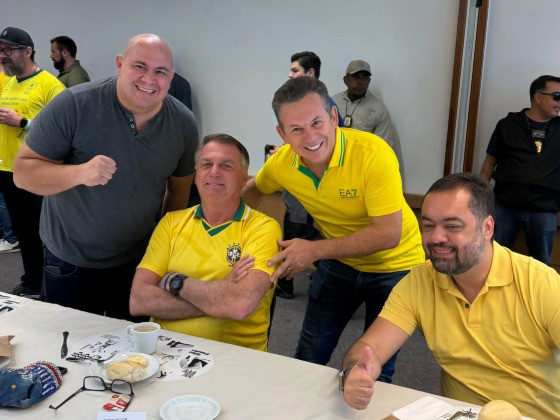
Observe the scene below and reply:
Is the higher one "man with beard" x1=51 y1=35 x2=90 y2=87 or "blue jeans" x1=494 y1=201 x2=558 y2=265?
"man with beard" x1=51 y1=35 x2=90 y2=87

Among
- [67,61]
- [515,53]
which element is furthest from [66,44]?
[515,53]

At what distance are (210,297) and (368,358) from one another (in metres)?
0.64

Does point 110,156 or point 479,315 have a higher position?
point 110,156

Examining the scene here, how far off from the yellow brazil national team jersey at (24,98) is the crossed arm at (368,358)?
321cm

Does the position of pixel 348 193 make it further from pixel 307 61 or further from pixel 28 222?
pixel 28 222

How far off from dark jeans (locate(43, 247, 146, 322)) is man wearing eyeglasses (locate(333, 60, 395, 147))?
7.88ft

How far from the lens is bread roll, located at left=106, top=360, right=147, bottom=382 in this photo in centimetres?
132

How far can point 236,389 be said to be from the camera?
4.37 ft

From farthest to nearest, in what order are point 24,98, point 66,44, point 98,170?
point 66,44 < point 24,98 < point 98,170

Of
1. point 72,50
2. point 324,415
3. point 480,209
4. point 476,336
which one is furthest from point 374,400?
point 72,50

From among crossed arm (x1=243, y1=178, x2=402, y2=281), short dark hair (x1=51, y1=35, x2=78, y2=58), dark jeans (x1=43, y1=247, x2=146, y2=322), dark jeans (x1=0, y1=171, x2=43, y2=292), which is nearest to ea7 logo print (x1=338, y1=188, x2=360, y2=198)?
crossed arm (x1=243, y1=178, x2=402, y2=281)

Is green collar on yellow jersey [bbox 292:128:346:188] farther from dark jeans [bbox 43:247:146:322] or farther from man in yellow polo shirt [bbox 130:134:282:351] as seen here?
dark jeans [bbox 43:247:146:322]

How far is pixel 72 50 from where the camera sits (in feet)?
17.4

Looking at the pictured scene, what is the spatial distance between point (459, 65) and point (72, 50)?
3.70m
